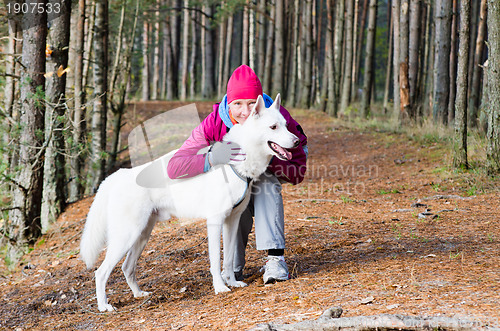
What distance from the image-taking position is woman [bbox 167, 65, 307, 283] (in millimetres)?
3869

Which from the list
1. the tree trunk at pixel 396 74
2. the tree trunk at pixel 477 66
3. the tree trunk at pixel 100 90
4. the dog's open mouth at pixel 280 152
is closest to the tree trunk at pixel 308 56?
the tree trunk at pixel 396 74

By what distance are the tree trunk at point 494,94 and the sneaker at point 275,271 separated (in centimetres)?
481

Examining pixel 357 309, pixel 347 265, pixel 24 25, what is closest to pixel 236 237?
pixel 347 265

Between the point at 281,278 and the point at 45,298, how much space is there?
109 inches

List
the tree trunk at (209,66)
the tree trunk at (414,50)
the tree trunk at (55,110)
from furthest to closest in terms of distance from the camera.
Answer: the tree trunk at (209,66) < the tree trunk at (414,50) < the tree trunk at (55,110)

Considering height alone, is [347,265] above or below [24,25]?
below

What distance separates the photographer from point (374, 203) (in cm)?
704

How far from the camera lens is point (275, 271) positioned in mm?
3891

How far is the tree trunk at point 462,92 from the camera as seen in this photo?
25.4ft

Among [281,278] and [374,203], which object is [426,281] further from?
[374,203]

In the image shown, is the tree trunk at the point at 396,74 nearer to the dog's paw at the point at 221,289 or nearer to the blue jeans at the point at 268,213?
the blue jeans at the point at 268,213

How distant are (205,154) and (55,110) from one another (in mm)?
4732

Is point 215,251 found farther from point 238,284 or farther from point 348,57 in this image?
point 348,57

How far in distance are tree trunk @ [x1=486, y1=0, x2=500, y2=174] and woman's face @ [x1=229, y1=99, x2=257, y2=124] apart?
16.2 ft
